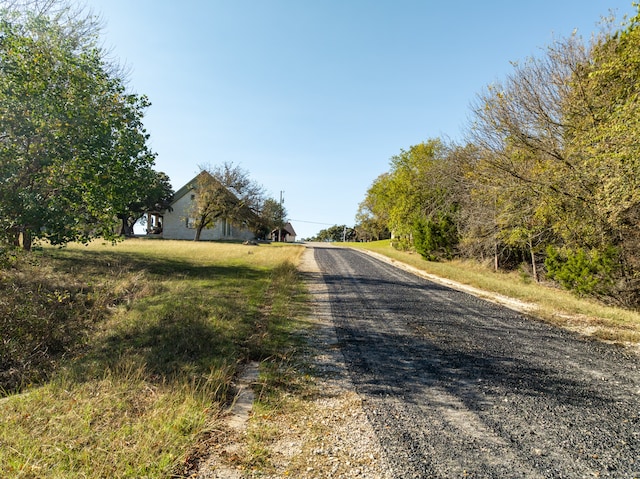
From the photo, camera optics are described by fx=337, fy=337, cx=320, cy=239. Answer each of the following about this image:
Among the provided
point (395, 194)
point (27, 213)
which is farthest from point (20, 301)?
point (395, 194)

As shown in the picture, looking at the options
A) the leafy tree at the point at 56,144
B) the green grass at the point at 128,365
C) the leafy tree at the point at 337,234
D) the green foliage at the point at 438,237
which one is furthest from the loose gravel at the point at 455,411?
the leafy tree at the point at 337,234

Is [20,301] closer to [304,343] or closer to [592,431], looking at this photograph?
[304,343]

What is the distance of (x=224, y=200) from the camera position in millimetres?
39875

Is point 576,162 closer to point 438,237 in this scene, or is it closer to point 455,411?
point 455,411

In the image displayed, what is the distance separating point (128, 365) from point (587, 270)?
1410 centimetres

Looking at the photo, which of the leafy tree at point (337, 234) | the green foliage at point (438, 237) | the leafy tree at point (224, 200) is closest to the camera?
the green foliage at point (438, 237)

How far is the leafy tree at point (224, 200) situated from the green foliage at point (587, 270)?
33787 millimetres

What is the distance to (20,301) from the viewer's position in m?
7.16

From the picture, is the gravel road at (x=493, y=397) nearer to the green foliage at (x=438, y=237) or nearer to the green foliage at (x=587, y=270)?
the green foliage at (x=587, y=270)

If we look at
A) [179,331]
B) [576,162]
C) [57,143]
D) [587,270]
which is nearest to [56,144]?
[57,143]

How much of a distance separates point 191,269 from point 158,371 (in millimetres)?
9713

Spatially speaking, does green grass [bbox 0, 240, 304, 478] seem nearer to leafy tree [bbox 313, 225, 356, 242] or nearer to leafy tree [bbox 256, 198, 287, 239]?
leafy tree [bbox 256, 198, 287, 239]

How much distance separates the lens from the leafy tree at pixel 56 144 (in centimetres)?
552

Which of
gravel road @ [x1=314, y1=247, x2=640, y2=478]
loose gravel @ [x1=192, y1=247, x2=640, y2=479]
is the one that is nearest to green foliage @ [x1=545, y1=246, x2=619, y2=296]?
gravel road @ [x1=314, y1=247, x2=640, y2=478]
